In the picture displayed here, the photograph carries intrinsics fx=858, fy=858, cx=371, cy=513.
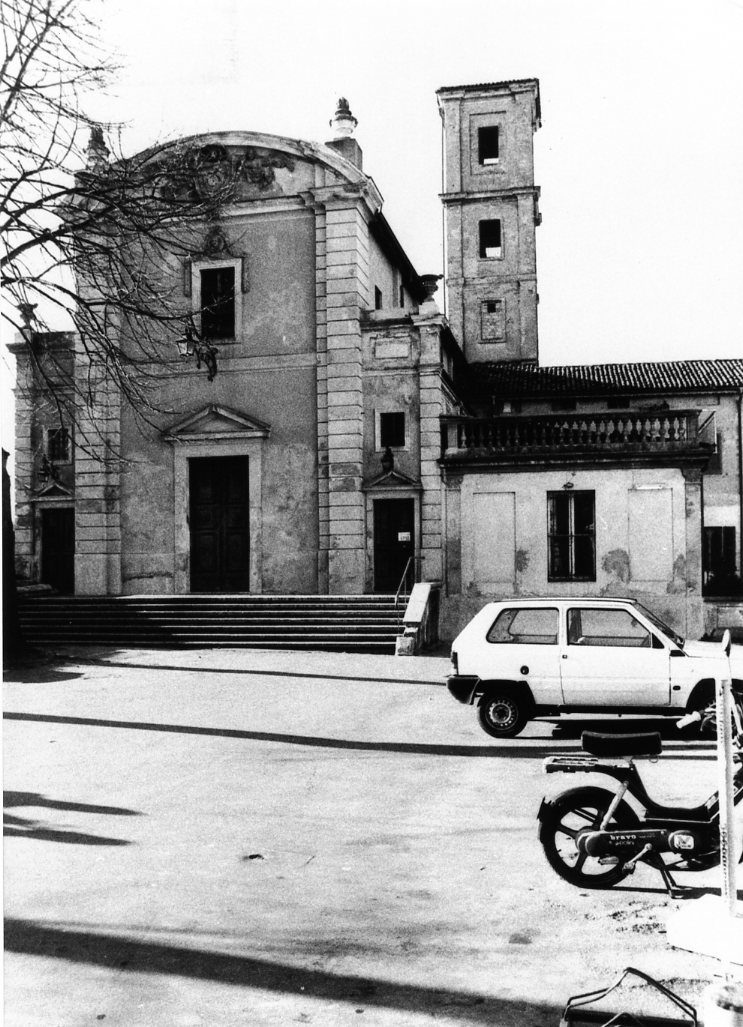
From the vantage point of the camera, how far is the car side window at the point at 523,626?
6.59 meters

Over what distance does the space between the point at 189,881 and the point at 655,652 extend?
367 cm

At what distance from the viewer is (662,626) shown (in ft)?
20.4

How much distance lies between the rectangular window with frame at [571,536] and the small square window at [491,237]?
899 centimetres

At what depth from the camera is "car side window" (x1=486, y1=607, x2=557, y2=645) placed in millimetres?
6594

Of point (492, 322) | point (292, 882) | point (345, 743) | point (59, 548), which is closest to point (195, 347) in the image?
point (59, 548)

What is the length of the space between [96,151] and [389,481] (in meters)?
7.46

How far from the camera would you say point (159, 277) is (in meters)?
6.10

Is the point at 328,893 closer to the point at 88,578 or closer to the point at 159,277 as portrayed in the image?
the point at 159,277

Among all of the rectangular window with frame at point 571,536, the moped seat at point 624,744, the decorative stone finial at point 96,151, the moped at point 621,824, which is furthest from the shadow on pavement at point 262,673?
the moped seat at point 624,744

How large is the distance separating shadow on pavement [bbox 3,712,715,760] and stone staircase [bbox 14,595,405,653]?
4.34ft


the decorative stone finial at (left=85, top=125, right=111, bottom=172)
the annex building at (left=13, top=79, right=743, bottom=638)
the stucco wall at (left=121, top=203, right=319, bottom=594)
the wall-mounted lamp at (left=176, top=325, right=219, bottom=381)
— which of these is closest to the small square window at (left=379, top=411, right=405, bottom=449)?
the annex building at (left=13, top=79, right=743, bottom=638)

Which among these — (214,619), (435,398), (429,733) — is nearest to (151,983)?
(429,733)

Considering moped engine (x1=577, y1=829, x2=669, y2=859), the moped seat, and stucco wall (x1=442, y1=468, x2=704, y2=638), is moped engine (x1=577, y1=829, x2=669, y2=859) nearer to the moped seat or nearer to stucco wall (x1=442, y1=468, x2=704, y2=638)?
the moped seat

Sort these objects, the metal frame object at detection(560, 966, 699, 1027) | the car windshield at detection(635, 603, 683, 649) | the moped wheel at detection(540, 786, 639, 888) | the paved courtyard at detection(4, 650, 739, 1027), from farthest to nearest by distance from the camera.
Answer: the car windshield at detection(635, 603, 683, 649)
the moped wheel at detection(540, 786, 639, 888)
the paved courtyard at detection(4, 650, 739, 1027)
the metal frame object at detection(560, 966, 699, 1027)
